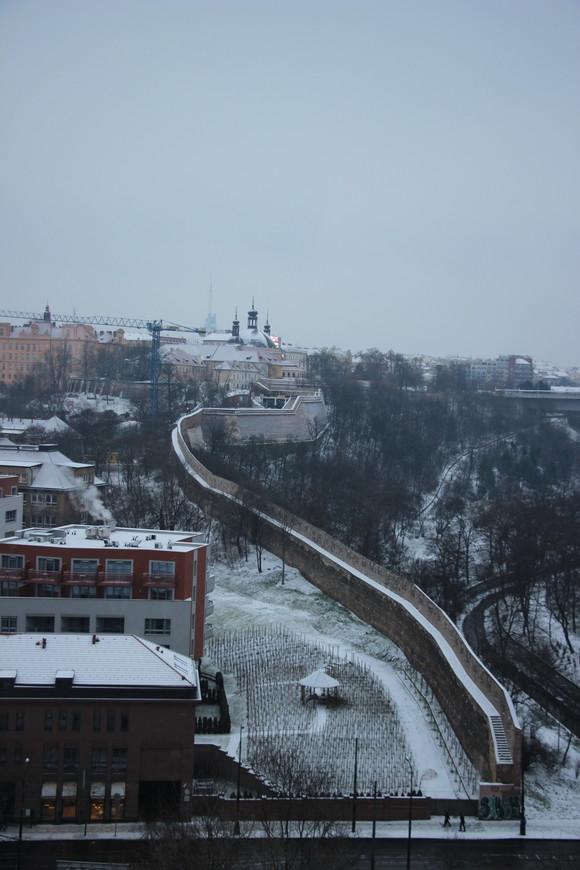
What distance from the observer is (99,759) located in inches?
544

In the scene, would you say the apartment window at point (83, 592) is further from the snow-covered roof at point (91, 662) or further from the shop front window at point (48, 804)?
the shop front window at point (48, 804)

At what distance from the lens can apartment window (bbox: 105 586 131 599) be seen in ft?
62.8

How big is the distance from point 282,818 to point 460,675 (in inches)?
212

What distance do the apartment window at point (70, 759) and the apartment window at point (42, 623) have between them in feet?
16.4

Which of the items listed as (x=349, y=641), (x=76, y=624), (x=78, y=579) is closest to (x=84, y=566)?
(x=78, y=579)

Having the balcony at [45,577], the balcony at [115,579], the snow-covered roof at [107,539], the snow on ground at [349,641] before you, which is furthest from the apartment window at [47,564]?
the snow on ground at [349,641]

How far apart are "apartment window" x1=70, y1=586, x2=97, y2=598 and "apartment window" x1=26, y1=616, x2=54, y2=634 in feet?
2.19

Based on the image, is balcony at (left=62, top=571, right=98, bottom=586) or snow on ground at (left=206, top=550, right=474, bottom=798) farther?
balcony at (left=62, top=571, right=98, bottom=586)

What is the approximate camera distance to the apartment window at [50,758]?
13.7 meters

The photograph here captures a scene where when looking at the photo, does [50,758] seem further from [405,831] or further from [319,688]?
[319,688]

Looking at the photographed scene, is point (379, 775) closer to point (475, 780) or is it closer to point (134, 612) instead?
point (475, 780)

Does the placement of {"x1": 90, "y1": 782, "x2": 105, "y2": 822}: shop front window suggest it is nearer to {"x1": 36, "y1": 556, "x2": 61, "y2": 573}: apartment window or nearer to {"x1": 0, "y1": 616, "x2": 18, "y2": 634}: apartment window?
{"x1": 0, "y1": 616, "x2": 18, "y2": 634}: apartment window

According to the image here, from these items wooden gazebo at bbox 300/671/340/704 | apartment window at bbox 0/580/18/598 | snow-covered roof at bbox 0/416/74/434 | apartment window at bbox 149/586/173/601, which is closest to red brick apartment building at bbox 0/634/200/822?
wooden gazebo at bbox 300/671/340/704

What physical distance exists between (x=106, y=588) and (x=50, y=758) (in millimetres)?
5618
